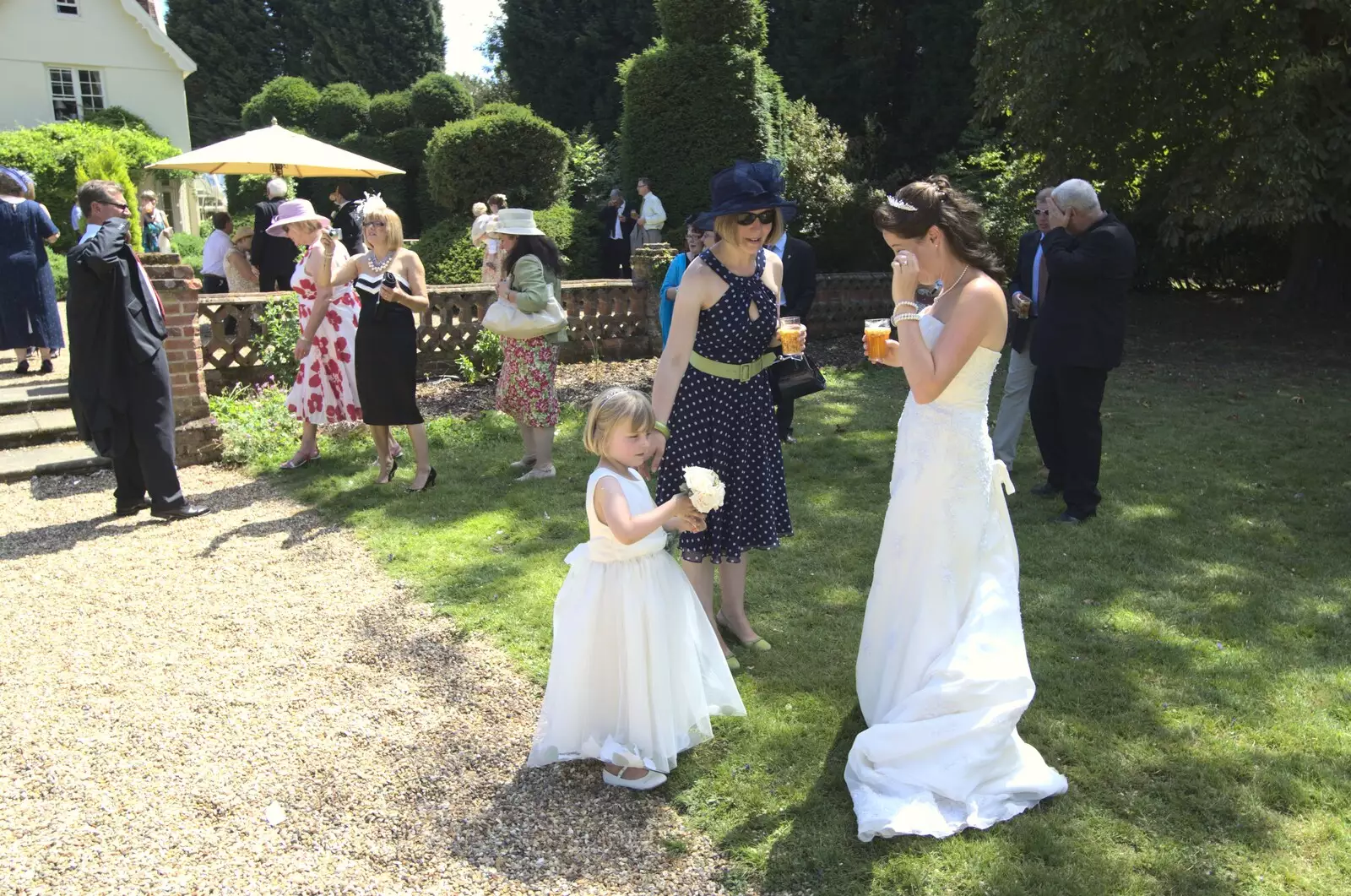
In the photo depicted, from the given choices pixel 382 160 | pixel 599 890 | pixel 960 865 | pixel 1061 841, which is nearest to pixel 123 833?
pixel 599 890

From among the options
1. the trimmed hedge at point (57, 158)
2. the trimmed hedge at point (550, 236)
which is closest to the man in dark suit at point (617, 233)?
the trimmed hedge at point (550, 236)

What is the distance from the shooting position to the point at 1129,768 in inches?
136

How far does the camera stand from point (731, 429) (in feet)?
13.5

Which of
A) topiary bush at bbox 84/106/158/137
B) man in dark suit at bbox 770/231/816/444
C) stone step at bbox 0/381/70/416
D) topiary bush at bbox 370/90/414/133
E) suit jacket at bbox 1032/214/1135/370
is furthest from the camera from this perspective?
topiary bush at bbox 84/106/158/137

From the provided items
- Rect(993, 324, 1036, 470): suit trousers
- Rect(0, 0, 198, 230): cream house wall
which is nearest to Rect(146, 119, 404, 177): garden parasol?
Rect(993, 324, 1036, 470): suit trousers

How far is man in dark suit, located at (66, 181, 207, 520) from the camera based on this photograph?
612cm

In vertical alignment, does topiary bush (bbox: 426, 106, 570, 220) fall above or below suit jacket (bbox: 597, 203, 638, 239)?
above

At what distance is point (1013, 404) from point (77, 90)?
101 feet

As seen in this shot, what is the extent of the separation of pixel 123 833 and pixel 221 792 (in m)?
0.32

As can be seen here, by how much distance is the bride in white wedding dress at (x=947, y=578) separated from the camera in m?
3.18

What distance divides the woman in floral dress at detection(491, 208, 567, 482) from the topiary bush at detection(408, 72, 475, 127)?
20.1 metres

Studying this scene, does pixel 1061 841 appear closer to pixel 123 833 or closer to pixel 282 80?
pixel 123 833

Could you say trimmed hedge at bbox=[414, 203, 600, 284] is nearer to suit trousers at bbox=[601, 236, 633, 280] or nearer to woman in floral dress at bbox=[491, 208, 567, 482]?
suit trousers at bbox=[601, 236, 633, 280]

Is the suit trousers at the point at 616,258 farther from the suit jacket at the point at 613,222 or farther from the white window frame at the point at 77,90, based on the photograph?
the white window frame at the point at 77,90
